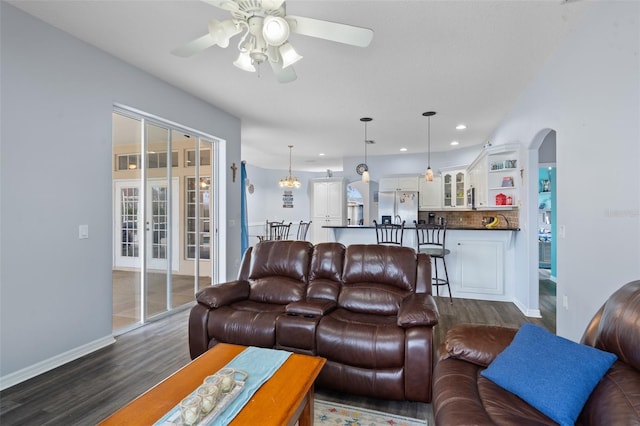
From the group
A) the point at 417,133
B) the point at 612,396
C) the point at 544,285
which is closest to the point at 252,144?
the point at 417,133

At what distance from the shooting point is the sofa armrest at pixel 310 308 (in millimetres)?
2420

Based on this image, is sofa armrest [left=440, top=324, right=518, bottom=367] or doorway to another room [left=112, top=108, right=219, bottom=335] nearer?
sofa armrest [left=440, top=324, right=518, bottom=367]

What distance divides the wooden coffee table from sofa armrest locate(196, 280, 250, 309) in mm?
796

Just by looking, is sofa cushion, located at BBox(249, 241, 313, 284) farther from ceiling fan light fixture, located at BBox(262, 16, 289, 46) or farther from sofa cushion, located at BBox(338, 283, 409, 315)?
ceiling fan light fixture, located at BBox(262, 16, 289, 46)

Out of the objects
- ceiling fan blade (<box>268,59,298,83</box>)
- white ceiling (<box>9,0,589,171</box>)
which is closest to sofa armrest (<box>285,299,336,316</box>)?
ceiling fan blade (<box>268,59,298,83</box>)

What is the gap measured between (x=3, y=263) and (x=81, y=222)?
2.10 feet

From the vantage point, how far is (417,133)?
6180 mm

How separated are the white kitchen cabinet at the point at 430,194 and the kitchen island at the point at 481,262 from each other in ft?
10.6

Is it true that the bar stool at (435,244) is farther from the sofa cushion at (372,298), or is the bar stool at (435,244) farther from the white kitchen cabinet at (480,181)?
the sofa cushion at (372,298)

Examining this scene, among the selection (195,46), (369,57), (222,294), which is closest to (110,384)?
(222,294)

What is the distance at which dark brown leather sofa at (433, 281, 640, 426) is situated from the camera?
3.73 feet

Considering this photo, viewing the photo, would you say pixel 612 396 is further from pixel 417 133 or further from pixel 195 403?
pixel 417 133

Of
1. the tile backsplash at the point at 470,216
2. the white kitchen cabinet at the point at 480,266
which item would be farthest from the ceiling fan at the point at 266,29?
the tile backsplash at the point at 470,216

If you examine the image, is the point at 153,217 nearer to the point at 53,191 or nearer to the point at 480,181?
the point at 53,191
